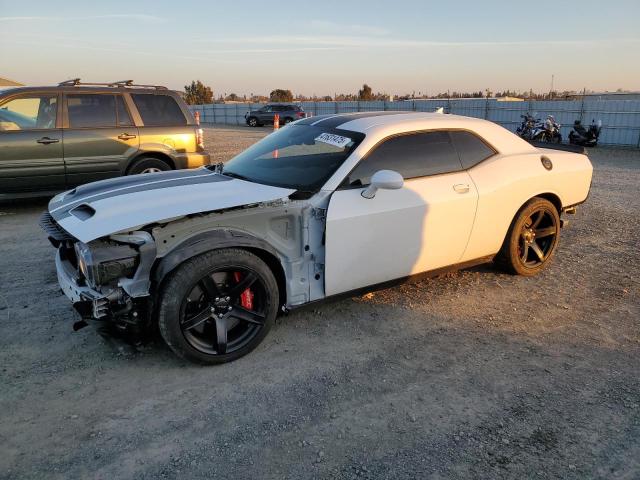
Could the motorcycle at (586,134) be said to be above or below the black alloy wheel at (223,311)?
above

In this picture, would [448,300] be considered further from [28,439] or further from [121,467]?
[28,439]

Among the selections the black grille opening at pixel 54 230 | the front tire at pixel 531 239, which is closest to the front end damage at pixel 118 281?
the black grille opening at pixel 54 230

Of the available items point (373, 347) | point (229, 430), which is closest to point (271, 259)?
point (373, 347)

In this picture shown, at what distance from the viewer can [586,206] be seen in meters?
8.23

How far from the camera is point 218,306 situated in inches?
131

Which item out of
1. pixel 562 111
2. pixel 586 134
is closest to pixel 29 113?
pixel 586 134

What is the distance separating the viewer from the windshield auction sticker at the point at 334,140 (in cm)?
396

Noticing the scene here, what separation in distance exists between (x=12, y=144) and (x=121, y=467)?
618cm

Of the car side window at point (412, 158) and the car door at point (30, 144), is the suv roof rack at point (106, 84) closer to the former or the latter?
the car door at point (30, 144)

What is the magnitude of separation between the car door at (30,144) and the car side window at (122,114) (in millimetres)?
855

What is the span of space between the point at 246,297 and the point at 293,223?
61 centimetres

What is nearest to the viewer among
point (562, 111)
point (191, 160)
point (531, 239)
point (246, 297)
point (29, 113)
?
point (246, 297)

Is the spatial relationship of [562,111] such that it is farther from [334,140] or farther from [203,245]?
[203,245]

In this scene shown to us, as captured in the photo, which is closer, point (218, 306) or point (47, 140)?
point (218, 306)
